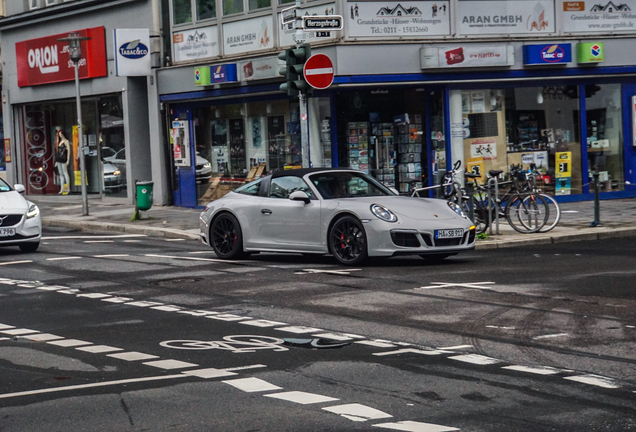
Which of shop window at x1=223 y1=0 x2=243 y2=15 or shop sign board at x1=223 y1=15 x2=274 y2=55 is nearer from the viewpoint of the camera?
shop sign board at x1=223 y1=15 x2=274 y2=55

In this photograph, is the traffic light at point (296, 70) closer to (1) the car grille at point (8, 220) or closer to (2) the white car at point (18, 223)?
(2) the white car at point (18, 223)

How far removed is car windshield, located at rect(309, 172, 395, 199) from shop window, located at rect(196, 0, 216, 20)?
38.9ft

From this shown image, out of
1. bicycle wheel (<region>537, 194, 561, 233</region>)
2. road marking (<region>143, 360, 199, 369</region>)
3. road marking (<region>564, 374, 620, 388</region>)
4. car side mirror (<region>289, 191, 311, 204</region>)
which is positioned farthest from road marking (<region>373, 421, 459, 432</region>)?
bicycle wheel (<region>537, 194, 561, 233</region>)

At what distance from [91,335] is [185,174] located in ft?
58.6

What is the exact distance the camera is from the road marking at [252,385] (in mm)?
6337

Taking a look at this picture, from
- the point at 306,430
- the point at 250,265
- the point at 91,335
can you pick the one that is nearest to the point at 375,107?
the point at 250,265

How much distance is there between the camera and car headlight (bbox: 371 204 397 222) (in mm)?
13016

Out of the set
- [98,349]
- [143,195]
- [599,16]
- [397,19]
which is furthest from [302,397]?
[599,16]

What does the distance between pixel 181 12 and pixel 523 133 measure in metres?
9.48

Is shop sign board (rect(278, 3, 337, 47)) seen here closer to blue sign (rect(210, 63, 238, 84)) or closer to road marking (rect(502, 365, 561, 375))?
blue sign (rect(210, 63, 238, 84))

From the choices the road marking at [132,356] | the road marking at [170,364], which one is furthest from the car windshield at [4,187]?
the road marking at [170,364]

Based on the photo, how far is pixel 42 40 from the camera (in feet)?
99.5

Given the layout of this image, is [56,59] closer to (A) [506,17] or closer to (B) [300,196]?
(A) [506,17]

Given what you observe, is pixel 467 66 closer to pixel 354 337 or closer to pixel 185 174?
pixel 185 174
